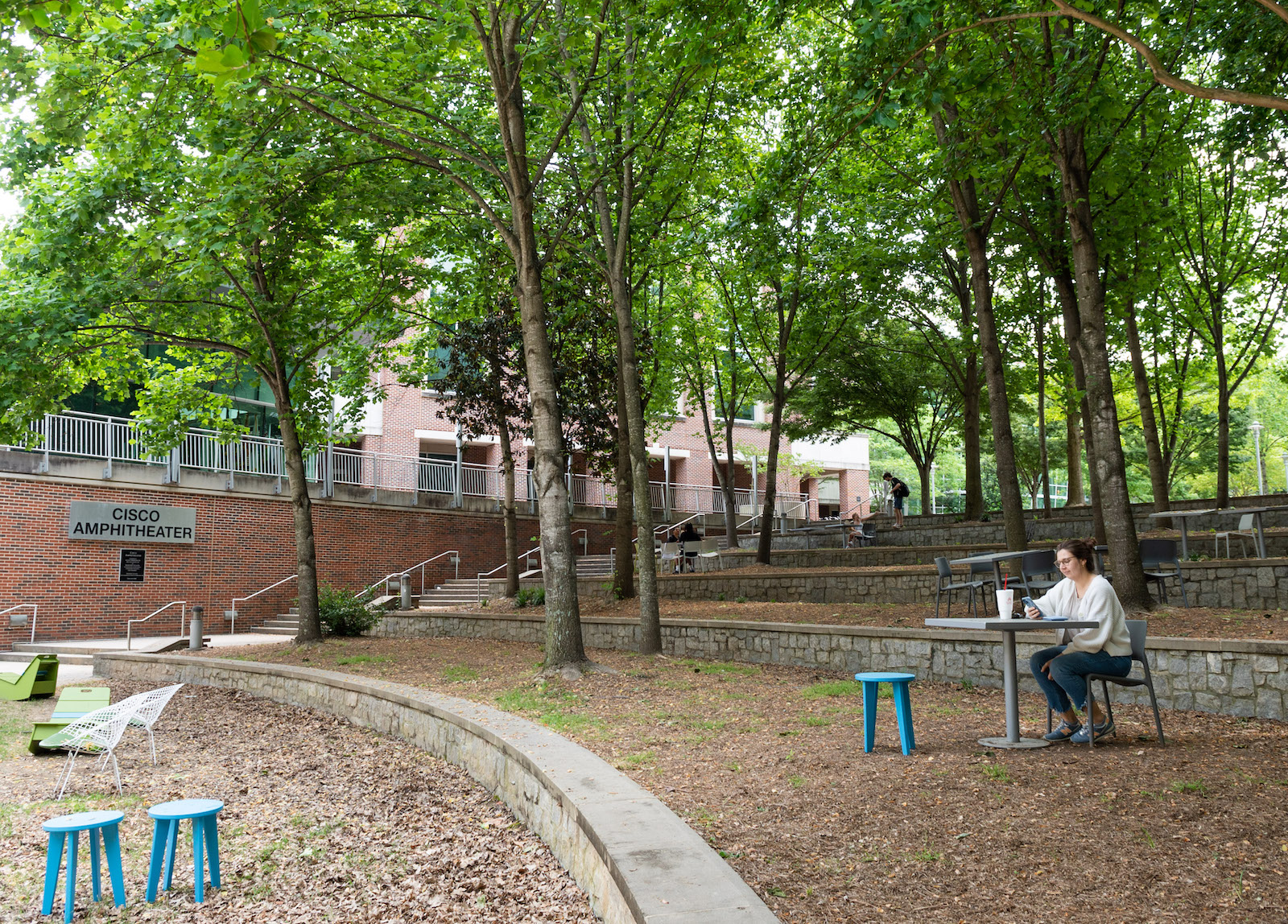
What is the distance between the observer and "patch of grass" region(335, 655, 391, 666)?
1198cm

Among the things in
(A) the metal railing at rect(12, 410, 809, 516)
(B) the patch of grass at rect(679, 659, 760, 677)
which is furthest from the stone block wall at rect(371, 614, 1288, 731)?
(A) the metal railing at rect(12, 410, 809, 516)

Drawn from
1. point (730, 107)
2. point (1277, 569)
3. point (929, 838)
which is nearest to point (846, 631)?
point (1277, 569)

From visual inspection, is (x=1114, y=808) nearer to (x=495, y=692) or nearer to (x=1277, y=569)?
(x=495, y=692)

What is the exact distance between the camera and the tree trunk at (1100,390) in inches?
349

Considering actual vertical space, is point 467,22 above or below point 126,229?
above

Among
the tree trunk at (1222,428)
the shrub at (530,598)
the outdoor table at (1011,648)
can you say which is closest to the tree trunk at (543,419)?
the outdoor table at (1011,648)

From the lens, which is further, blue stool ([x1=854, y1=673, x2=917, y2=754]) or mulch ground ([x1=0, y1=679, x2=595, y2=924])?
blue stool ([x1=854, y1=673, x2=917, y2=754])

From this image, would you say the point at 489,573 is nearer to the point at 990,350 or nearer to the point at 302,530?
the point at 302,530

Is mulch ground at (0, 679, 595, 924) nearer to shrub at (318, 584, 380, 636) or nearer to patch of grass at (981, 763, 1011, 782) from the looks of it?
patch of grass at (981, 763, 1011, 782)

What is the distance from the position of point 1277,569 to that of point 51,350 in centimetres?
1476

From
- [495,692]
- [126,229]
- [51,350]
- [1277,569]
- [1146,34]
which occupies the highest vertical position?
[1146,34]

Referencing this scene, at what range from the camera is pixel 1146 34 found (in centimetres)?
895

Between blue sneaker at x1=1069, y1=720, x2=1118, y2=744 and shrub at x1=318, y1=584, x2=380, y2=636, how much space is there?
13.1 meters

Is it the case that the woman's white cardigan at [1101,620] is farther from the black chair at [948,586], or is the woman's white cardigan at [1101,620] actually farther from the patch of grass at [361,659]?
the patch of grass at [361,659]
